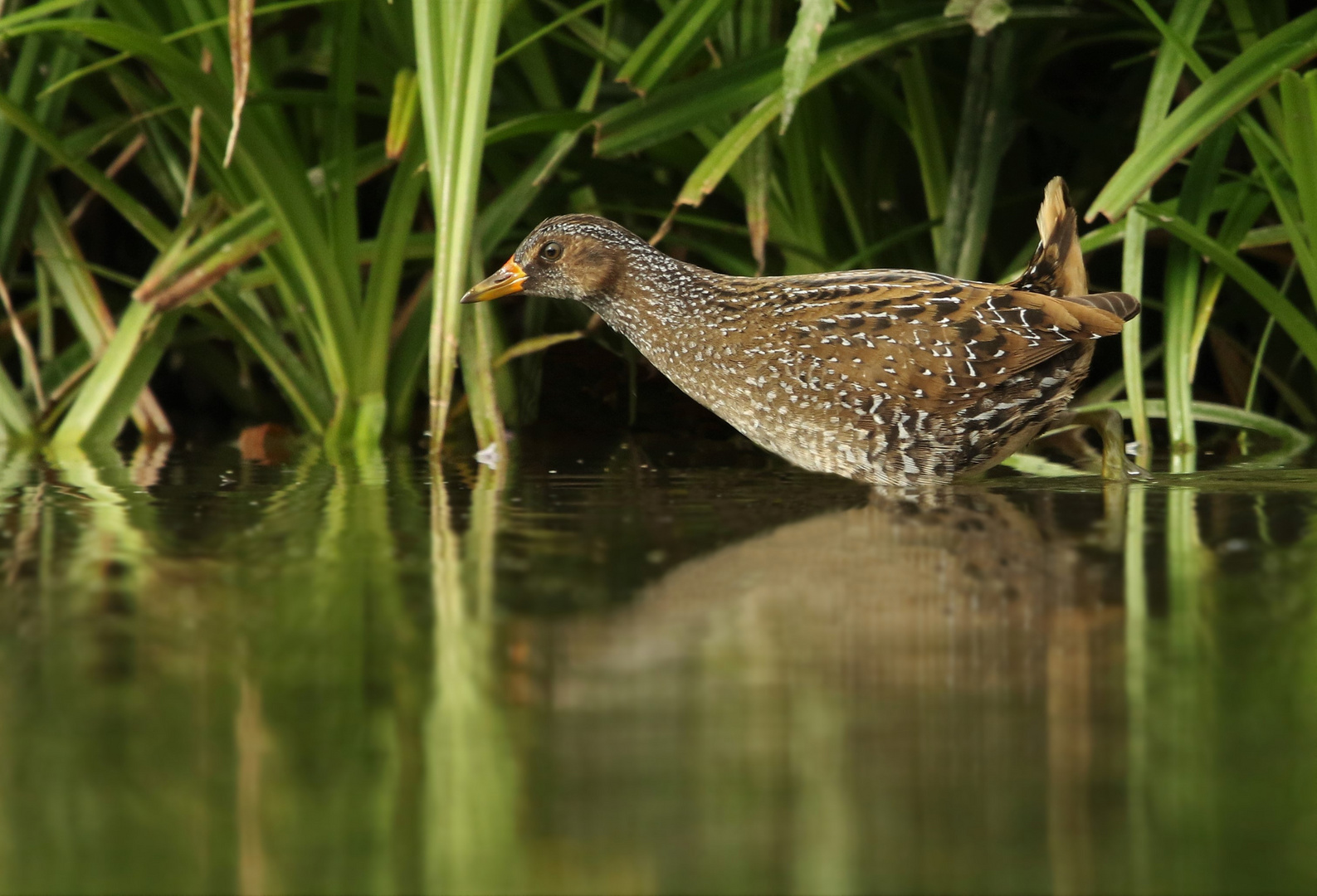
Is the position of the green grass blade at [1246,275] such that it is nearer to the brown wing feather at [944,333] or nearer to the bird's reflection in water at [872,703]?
the brown wing feather at [944,333]

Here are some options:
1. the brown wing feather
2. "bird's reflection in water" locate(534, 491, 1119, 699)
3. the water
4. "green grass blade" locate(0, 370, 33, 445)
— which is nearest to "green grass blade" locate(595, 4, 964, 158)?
the brown wing feather

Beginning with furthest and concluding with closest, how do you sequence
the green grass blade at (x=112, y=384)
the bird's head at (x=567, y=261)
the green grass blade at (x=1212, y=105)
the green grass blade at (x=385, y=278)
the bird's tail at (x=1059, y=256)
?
the green grass blade at (x=112, y=384) < the green grass blade at (x=385, y=278) < the bird's head at (x=567, y=261) < the bird's tail at (x=1059, y=256) < the green grass blade at (x=1212, y=105)

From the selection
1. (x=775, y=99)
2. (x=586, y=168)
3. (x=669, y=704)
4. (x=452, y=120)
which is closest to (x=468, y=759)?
(x=669, y=704)

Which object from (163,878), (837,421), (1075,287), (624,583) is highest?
(1075,287)

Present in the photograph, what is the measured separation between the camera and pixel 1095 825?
1.46 metres

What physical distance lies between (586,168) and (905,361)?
1.56 metres

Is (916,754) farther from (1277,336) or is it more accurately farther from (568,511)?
(1277,336)

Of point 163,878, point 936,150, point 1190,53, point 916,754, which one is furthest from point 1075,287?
point 163,878

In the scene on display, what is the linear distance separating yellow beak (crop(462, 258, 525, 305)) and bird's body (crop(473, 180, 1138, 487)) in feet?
1.84

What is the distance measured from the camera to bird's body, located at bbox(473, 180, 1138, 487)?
11.7ft

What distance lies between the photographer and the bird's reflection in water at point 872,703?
1.44 m

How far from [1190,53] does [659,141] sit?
4.43 ft

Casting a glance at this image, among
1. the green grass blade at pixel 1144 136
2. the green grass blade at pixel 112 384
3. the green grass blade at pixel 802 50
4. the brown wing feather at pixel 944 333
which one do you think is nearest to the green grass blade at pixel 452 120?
the green grass blade at pixel 802 50

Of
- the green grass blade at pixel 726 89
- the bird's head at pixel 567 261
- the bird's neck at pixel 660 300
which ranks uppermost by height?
the green grass blade at pixel 726 89
